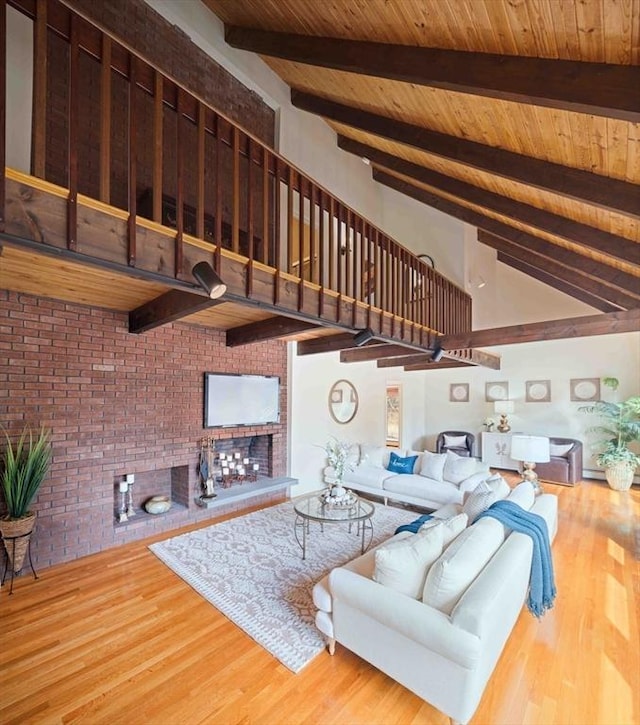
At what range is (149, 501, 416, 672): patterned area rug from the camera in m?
2.49

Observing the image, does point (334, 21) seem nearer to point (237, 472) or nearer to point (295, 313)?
point (295, 313)

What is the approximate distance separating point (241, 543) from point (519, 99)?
14.4ft

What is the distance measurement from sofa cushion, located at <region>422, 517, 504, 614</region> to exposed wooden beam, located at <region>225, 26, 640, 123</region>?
7.47 feet

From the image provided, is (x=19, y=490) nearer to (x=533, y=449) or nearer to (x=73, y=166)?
(x=73, y=166)

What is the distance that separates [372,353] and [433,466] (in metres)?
1.94

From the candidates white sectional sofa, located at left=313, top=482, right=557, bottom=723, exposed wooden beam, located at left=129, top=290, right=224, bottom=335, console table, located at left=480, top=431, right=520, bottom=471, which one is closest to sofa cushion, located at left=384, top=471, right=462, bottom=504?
white sectional sofa, located at left=313, top=482, right=557, bottom=723

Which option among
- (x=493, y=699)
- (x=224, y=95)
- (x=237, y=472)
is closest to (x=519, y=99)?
(x=493, y=699)

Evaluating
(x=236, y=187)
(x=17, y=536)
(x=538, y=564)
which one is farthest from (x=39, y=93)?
(x=538, y=564)

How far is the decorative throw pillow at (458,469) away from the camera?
201 inches

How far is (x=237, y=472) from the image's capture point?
5469 millimetres

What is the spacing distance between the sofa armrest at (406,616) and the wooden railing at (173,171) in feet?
6.50

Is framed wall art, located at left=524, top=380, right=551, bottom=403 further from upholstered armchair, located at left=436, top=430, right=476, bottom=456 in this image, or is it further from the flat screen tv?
the flat screen tv

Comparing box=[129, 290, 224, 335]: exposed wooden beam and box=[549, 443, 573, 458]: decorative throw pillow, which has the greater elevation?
box=[129, 290, 224, 335]: exposed wooden beam

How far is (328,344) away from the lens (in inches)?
198
